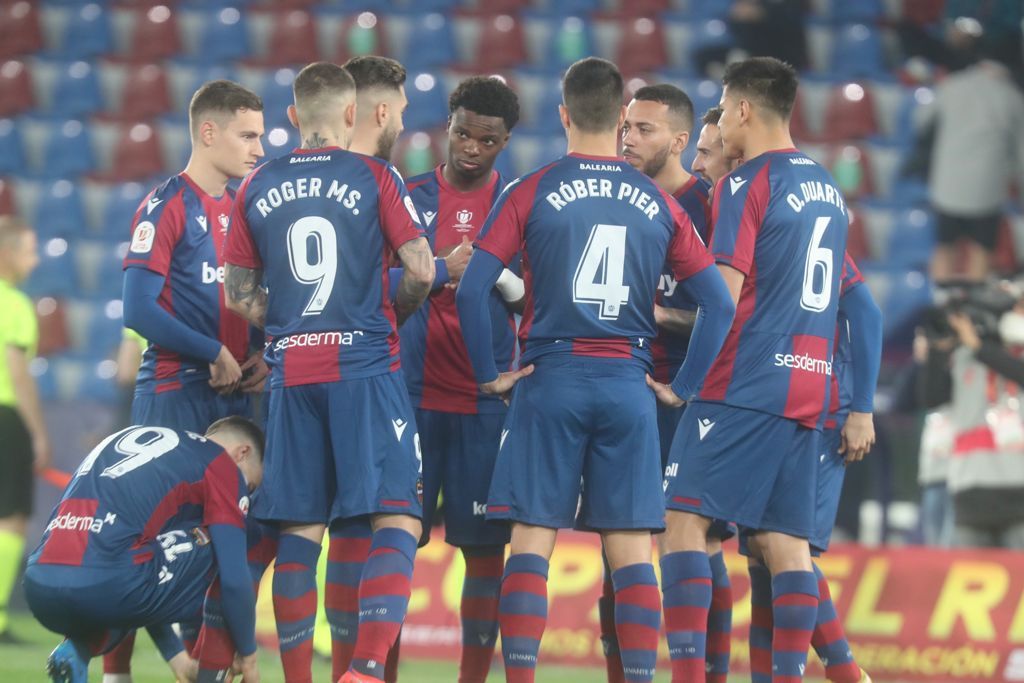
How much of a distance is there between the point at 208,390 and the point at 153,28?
9510 mm

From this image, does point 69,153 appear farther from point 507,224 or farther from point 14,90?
point 507,224

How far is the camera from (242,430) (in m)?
5.59

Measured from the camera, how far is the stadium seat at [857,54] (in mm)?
13766

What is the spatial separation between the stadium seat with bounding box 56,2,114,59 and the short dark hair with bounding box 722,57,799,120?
10338 mm

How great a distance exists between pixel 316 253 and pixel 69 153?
9303 millimetres

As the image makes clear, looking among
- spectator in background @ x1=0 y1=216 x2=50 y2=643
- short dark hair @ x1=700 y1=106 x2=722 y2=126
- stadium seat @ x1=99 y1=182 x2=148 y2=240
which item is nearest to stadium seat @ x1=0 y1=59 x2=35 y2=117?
stadium seat @ x1=99 y1=182 x2=148 y2=240

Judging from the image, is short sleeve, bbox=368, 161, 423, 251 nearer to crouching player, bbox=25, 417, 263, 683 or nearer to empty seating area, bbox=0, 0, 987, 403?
crouching player, bbox=25, 417, 263, 683

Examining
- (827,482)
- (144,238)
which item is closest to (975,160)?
(827,482)

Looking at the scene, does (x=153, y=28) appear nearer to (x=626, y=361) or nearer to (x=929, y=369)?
(x=929, y=369)

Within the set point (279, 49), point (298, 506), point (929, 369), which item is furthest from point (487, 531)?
point (279, 49)

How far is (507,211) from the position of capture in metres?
5.28

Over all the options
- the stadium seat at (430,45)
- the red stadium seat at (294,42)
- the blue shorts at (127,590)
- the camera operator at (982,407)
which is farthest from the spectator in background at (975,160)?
the blue shorts at (127,590)

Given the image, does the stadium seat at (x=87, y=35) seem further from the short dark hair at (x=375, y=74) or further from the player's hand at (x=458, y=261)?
the player's hand at (x=458, y=261)

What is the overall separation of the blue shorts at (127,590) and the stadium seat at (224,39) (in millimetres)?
9887
